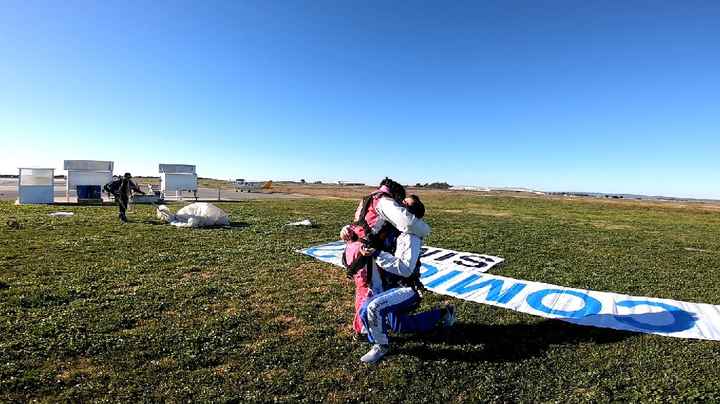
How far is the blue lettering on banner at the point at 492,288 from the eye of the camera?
28.6 feet

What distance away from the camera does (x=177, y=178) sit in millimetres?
35781

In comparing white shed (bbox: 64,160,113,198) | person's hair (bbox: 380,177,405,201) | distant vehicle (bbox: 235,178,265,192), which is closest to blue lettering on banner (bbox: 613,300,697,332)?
person's hair (bbox: 380,177,405,201)

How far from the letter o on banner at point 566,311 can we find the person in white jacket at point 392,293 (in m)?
3.58

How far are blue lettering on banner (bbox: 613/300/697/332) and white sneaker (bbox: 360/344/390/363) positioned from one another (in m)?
4.76

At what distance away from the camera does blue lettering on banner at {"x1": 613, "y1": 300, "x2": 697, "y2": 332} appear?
23.2 ft

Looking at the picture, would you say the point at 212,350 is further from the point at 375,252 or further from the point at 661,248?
the point at 661,248

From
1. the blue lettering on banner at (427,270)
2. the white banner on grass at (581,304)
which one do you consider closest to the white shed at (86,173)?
the blue lettering on banner at (427,270)

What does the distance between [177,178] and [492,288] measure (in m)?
33.0

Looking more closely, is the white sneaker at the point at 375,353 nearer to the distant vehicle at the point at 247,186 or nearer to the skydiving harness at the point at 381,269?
the skydiving harness at the point at 381,269

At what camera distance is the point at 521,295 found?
893 centimetres

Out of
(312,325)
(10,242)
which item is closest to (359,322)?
(312,325)

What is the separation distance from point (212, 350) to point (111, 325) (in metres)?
2.03

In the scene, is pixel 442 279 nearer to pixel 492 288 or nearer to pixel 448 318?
pixel 492 288

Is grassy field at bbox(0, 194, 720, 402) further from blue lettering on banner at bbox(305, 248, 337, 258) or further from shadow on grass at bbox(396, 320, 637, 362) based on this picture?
blue lettering on banner at bbox(305, 248, 337, 258)
